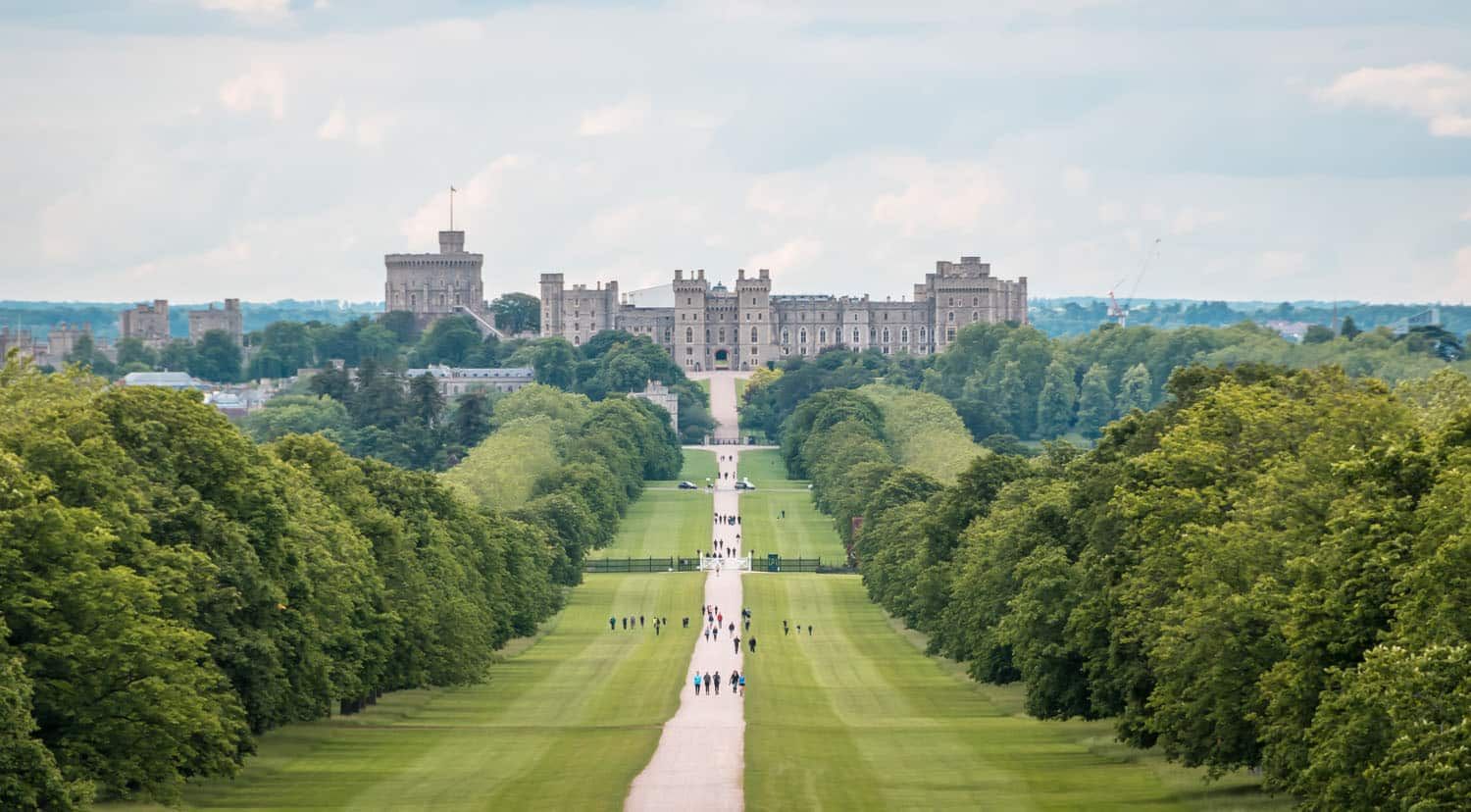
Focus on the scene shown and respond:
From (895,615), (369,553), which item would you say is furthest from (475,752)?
(895,615)

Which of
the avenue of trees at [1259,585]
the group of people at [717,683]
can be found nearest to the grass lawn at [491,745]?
the group of people at [717,683]

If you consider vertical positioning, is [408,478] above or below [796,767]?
above

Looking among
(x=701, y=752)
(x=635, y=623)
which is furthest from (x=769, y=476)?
(x=701, y=752)

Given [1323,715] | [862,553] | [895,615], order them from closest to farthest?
[1323,715], [895,615], [862,553]

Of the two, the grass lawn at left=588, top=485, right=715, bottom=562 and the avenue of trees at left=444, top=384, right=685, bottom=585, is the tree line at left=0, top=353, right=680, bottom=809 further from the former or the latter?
the grass lawn at left=588, top=485, right=715, bottom=562

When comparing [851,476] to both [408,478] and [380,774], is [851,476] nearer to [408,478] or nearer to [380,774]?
→ [408,478]

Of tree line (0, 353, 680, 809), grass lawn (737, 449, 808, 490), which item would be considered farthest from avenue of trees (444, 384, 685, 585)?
tree line (0, 353, 680, 809)

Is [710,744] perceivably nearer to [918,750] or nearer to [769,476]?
[918,750]
